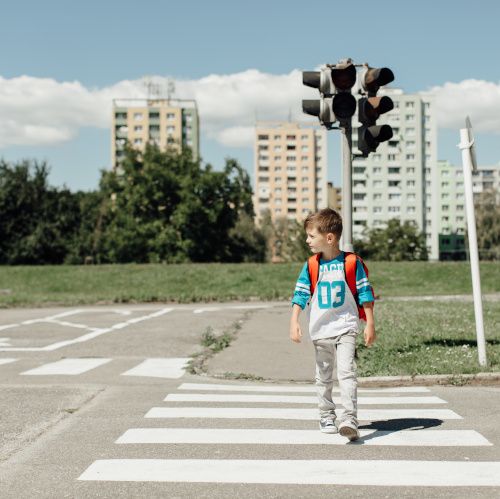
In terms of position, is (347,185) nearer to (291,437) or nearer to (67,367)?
(67,367)

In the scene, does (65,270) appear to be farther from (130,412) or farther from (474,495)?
(474,495)

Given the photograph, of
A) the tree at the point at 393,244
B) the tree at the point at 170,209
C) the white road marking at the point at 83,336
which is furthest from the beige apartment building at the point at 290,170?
the white road marking at the point at 83,336

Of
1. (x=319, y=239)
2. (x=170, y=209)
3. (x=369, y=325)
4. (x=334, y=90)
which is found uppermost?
(x=170, y=209)

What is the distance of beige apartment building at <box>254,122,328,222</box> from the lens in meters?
160

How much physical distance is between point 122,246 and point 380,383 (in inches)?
2173

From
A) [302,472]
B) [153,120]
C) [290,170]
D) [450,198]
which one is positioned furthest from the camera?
[450,198]

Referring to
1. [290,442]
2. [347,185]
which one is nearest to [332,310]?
[290,442]

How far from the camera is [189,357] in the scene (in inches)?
465

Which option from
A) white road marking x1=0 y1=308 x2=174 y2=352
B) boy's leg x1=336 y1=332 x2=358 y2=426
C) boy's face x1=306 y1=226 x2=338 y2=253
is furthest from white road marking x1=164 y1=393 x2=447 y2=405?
white road marking x1=0 y1=308 x2=174 y2=352

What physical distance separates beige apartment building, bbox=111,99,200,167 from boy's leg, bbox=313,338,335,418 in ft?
475

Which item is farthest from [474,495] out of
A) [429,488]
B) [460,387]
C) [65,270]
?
[65,270]

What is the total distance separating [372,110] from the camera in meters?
9.16

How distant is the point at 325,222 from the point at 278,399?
99.2 inches

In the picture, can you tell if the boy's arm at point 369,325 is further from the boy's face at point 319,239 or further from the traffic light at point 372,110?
the traffic light at point 372,110
